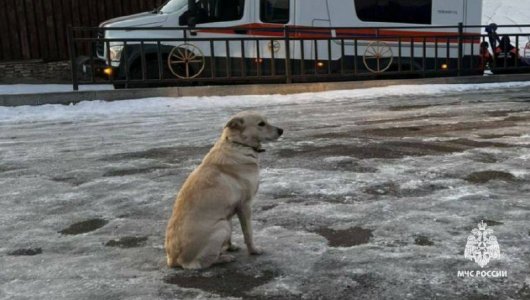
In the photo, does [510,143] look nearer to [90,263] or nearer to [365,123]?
[365,123]

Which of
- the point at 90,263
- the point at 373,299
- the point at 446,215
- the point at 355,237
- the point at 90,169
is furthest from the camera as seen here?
the point at 90,169

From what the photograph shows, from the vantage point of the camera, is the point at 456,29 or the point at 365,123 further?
the point at 456,29

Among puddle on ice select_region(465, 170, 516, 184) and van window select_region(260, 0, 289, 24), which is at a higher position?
van window select_region(260, 0, 289, 24)

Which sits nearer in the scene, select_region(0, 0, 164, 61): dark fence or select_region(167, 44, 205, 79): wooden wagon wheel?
select_region(167, 44, 205, 79): wooden wagon wheel

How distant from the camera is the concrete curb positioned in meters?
11.5

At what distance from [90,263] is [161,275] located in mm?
Result: 575

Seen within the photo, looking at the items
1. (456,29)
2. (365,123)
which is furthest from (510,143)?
(456,29)

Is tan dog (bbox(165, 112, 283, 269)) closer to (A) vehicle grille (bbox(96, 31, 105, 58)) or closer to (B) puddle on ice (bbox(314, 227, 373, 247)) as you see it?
(B) puddle on ice (bbox(314, 227, 373, 247))

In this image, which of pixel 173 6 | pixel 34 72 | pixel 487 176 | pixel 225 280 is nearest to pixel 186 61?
pixel 173 6

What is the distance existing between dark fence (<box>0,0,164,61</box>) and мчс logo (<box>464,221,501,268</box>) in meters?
15.5

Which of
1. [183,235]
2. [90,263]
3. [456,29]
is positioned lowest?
[90,263]

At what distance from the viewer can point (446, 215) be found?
4.45 m

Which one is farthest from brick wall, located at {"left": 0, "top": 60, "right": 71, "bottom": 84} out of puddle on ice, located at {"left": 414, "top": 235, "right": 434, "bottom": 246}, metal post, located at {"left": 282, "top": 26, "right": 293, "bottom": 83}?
puddle on ice, located at {"left": 414, "top": 235, "right": 434, "bottom": 246}

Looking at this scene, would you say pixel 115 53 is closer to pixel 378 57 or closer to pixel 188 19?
pixel 188 19
